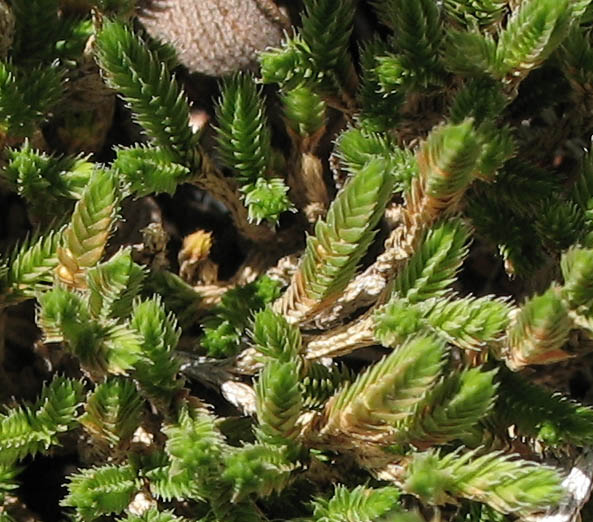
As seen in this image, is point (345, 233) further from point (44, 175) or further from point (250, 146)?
point (44, 175)

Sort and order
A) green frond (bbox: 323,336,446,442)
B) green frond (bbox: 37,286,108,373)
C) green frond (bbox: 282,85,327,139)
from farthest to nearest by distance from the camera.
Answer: green frond (bbox: 282,85,327,139) < green frond (bbox: 37,286,108,373) < green frond (bbox: 323,336,446,442)

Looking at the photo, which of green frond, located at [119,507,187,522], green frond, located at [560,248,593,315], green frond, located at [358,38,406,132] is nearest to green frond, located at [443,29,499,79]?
green frond, located at [358,38,406,132]

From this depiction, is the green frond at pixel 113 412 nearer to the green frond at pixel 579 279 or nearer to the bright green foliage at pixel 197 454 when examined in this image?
the bright green foliage at pixel 197 454

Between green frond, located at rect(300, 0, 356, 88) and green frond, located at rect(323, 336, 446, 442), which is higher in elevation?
green frond, located at rect(300, 0, 356, 88)

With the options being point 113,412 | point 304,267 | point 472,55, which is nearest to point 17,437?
point 113,412

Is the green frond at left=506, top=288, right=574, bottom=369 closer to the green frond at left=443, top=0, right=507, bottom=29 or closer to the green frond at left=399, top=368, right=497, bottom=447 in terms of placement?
the green frond at left=399, top=368, right=497, bottom=447

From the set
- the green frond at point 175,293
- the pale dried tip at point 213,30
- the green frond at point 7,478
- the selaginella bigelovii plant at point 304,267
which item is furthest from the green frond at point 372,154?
the green frond at point 7,478
